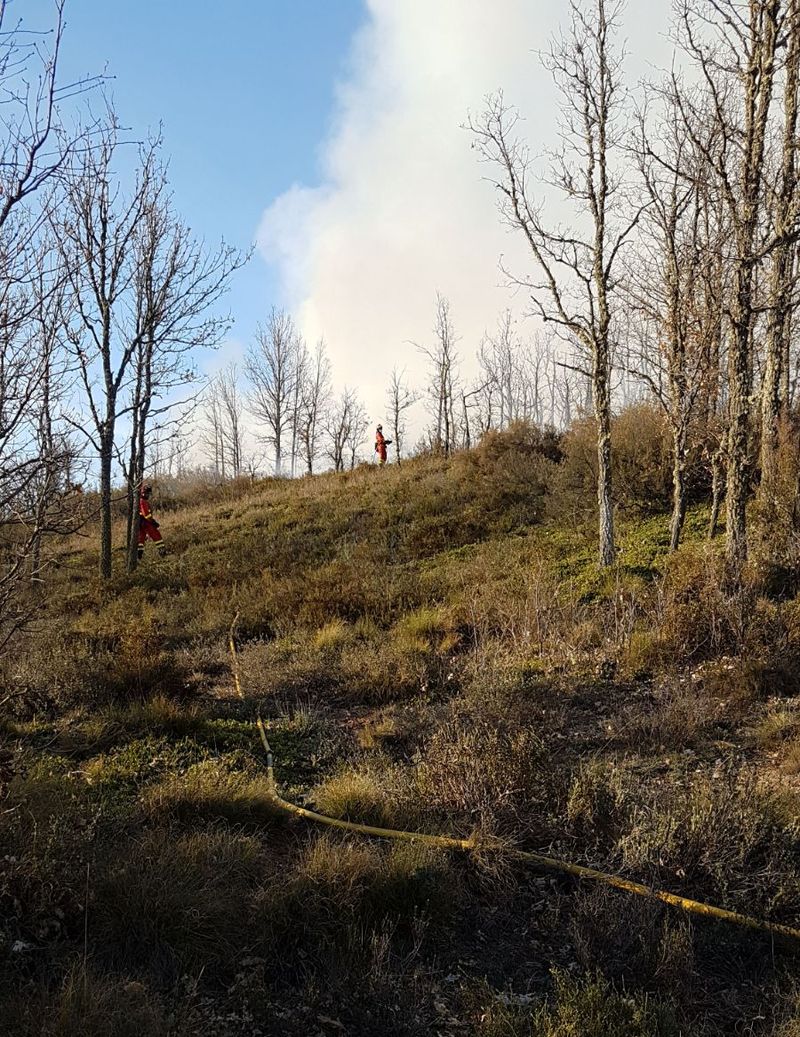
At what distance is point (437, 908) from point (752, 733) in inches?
A: 142

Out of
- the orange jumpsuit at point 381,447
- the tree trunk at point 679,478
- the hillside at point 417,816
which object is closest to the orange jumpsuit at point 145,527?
the hillside at point 417,816

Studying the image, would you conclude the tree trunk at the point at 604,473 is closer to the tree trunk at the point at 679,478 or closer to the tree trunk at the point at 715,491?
the tree trunk at the point at 679,478

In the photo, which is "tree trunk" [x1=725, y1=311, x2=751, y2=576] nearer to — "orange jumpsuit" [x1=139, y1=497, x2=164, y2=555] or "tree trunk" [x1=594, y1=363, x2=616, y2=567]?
"tree trunk" [x1=594, y1=363, x2=616, y2=567]

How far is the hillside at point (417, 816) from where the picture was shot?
280 cm

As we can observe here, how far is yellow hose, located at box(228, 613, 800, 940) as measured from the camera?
10.6 ft

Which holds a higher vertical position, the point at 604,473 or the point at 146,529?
the point at 604,473

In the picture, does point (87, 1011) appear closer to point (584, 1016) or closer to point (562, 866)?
point (584, 1016)

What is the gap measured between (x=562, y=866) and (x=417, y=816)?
978 mm

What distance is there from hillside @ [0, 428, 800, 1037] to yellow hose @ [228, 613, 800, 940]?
0.06 metres

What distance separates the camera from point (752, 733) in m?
5.57

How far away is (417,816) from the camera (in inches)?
165

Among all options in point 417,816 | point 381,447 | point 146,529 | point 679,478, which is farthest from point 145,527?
point 417,816

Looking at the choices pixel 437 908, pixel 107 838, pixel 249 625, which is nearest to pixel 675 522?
pixel 249 625

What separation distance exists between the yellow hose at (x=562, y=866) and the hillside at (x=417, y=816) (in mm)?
62
